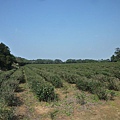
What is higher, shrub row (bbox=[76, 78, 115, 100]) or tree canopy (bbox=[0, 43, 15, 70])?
tree canopy (bbox=[0, 43, 15, 70])

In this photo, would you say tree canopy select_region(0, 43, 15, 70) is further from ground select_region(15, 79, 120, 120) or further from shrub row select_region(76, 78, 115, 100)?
ground select_region(15, 79, 120, 120)

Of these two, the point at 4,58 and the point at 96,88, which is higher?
the point at 4,58

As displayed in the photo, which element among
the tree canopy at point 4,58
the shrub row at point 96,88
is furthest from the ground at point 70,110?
the tree canopy at point 4,58

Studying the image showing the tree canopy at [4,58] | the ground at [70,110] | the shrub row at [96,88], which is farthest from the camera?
the tree canopy at [4,58]

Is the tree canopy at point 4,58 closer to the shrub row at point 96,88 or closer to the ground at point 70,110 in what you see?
the shrub row at point 96,88

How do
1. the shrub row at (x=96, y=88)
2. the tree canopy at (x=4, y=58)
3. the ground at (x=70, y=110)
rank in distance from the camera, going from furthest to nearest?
the tree canopy at (x=4, y=58) → the shrub row at (x=96, y=88) → the ground at (x=70, y=110)

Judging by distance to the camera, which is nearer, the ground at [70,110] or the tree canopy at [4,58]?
the ground at [70,110]

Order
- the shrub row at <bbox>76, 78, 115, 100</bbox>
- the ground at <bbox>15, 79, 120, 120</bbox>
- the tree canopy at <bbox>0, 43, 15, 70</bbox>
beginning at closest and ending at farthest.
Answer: the ground at <bbox>15, 79, 120, 120</bbox>, the shrub row at <bbox>76, 78, 115, 100</bbox>, the tree canopy at <bbox>0, 43, 15, 70</bbox>

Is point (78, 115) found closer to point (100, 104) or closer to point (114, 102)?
point (100, 104)

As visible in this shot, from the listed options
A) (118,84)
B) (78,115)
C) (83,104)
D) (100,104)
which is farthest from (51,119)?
(118,84)

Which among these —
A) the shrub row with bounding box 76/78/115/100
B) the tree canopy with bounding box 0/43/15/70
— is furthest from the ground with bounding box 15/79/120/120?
the tree canopy with bounding box 0/43/15/70

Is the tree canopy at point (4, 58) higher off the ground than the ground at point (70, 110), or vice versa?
the tree canopy at point (4, 58)

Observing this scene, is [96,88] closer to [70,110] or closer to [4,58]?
[70,110]

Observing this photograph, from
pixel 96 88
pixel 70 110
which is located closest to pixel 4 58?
pixel 96 88
